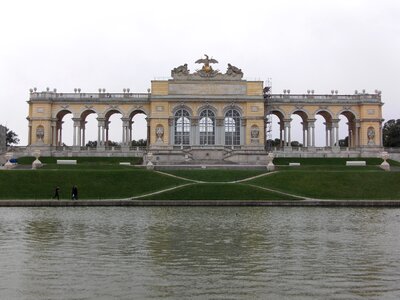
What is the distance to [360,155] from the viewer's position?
80.2 m

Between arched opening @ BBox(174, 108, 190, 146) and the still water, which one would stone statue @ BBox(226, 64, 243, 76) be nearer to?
arched opening @ BBox(174, 108, 190, 146)

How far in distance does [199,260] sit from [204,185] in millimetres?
29456

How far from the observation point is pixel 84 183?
45.2 metres

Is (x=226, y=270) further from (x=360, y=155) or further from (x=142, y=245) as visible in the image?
(x=360, y=155)

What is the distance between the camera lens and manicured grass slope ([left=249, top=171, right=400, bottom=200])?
42031 millimetres

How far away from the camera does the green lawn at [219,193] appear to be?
1569 inches

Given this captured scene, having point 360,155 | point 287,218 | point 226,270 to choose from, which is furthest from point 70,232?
point 360,155

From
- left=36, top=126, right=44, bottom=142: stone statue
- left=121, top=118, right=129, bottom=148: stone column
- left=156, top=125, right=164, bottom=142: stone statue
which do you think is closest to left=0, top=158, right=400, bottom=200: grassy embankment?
left=156, top=125, right=164, bottom=142: stone statue

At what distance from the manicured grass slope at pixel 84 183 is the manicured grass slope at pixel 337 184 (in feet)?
30.5

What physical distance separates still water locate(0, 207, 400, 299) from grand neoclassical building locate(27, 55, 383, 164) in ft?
187

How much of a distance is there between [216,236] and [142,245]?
3.27 metres

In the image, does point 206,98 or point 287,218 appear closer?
point 287,218

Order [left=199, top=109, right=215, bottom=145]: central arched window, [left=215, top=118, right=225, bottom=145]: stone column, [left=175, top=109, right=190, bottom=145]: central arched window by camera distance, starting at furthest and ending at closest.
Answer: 1. [left=199, top=109, right=215, bottom=145]: central arched window
2. [left=175, top=109, right=190, bottom=145]: central arched window
3. [left=215, top=118, right=225, bottom=145]: stone column

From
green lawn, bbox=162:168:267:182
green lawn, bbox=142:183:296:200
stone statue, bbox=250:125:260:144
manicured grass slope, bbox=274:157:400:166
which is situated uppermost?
stone statue, bbox=250:125:260:144
